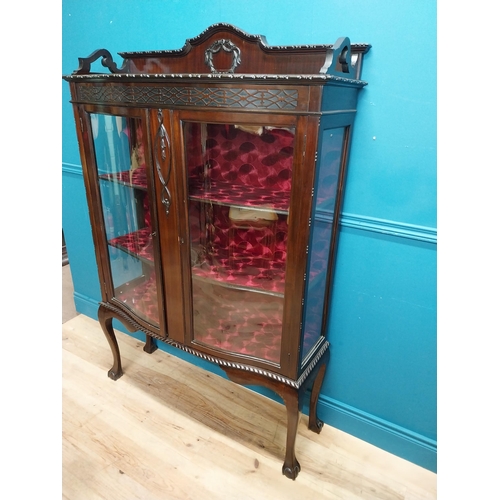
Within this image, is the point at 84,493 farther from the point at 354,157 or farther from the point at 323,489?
the point at 354,157

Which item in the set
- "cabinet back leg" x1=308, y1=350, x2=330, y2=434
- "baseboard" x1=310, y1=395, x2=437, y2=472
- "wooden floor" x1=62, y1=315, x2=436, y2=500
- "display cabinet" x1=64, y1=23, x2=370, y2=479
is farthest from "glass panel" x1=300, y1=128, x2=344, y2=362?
"wooden floor" x1=62, y1=315, x2=436, y2=500

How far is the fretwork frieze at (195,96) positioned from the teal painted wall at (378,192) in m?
0.38

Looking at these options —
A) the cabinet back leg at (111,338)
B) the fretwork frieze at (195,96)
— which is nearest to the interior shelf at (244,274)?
the fretwork frieze at (195,96)

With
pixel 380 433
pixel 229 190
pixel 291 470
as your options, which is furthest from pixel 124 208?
pixel 380 433

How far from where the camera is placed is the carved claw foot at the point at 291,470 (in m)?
1.45

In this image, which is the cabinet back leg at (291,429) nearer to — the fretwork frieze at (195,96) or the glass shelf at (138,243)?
the glass shelf at (138,243)

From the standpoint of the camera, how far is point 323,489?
56.1 inches

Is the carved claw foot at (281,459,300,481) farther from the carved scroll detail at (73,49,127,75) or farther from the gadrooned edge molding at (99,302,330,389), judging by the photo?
the carved scroll detail at (73,49,127,75)

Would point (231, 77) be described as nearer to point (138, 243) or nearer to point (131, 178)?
point (131, 178)

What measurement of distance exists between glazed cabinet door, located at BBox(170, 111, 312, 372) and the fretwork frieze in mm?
35

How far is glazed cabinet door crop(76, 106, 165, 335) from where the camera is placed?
4.46ft

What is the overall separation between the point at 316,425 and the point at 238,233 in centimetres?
95
